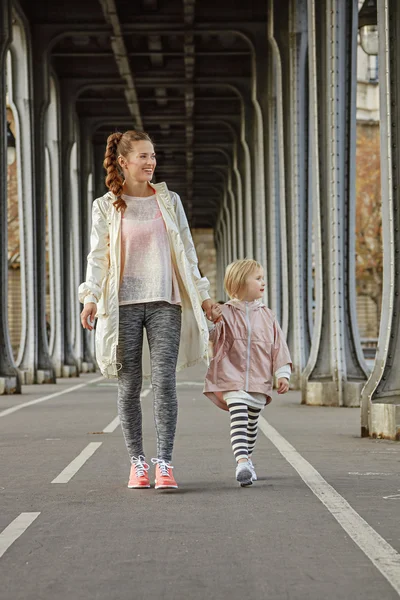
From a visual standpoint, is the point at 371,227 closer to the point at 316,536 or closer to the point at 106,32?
the point at 106,32

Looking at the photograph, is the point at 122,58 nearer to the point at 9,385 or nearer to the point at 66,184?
the point at 66,184

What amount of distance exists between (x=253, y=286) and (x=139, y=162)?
1.08 metres

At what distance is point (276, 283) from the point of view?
103 ft

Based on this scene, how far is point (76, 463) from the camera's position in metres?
9.95

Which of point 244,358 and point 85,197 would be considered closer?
point 244,358

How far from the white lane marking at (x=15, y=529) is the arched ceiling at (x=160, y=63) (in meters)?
24.0

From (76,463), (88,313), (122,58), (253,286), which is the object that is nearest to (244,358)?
(253,286)

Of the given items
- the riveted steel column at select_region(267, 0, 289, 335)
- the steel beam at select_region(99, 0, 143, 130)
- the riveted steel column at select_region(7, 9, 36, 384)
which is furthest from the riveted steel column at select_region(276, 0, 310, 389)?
the riveted steel column at select_region(7, 9, 36, 384)

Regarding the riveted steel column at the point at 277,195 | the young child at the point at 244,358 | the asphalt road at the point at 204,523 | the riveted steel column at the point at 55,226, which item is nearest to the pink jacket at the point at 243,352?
the young child at the point at 244,358

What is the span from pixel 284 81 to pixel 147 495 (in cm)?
2139

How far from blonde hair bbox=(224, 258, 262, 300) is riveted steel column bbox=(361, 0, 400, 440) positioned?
4.02 meters

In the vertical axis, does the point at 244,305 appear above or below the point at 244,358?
above

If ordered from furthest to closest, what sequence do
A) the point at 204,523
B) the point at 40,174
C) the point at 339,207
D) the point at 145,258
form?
the point at 40,174, the point at 339,207, the point at 145,258, the point at 204,523

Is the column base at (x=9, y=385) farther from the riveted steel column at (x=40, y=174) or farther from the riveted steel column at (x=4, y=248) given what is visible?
the riveted steel column at (x=40, y=174)
